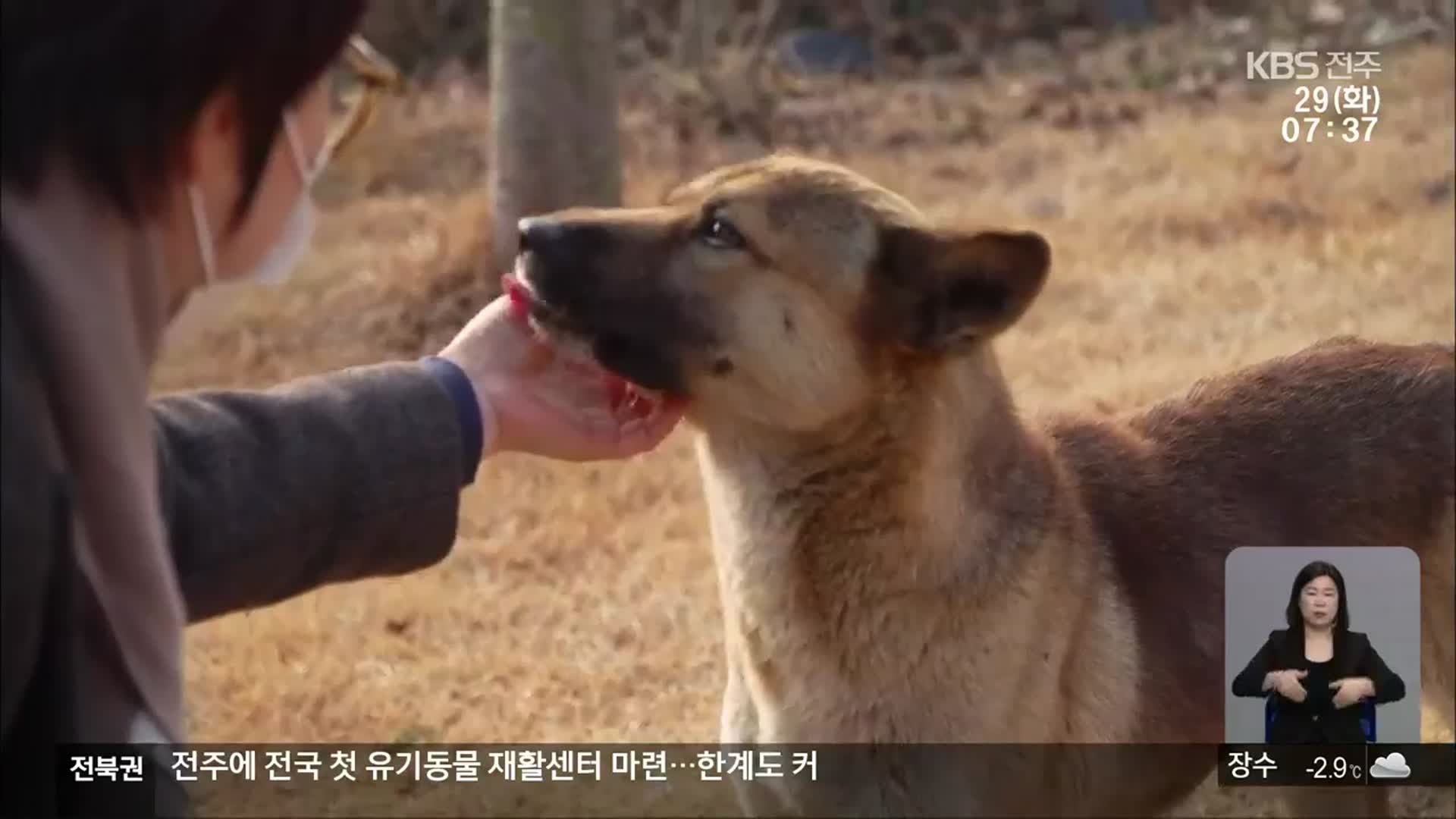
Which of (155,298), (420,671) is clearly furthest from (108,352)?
(420,671)

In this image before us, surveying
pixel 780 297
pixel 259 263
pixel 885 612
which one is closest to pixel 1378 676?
pixel 885 612

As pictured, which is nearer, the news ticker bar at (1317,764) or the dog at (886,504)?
the dog at (886,504)

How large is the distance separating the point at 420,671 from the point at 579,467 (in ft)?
1.92

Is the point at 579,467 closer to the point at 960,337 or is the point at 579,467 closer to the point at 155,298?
the point at 960,337

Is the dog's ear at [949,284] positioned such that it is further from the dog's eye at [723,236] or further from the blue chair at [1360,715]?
the blue chair at [1360,715]

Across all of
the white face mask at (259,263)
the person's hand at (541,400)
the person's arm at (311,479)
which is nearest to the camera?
the white face mask at (259,263)

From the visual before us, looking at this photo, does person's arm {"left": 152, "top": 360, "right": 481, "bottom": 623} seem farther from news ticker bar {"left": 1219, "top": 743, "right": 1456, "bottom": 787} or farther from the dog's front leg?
news ticker bar {"left": 1219, "top": 743, "right": 1456, "bottom": 787}

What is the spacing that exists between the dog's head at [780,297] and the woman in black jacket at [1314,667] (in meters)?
0.57

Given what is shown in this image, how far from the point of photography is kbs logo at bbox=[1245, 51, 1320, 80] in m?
2.23

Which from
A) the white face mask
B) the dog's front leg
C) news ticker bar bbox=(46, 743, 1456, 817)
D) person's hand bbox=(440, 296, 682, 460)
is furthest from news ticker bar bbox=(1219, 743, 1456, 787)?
the white face mask

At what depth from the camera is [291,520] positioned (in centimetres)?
144

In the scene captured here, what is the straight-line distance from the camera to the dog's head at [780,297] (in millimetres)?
1767

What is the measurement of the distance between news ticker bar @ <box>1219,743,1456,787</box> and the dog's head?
26.9 inches

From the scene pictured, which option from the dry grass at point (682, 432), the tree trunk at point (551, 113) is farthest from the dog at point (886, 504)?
the tree trunk at point (551, 113)
